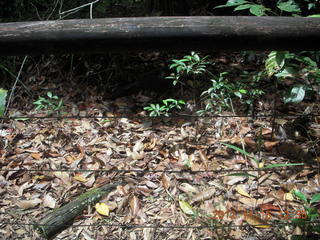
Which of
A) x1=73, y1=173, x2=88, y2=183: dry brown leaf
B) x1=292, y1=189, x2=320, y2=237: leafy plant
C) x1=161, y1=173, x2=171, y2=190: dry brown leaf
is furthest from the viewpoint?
x1=73, y1=173, x2=88, y2=183: dry brown leaf

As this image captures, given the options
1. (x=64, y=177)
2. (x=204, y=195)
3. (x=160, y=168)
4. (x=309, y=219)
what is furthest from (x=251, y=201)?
(x=64, y=177)

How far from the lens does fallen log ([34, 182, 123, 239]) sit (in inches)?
64.6

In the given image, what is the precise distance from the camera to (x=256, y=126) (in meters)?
2.36

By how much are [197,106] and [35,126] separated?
1467 mm

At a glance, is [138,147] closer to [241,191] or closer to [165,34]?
[241,191]

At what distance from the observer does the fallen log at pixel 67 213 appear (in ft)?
5.39

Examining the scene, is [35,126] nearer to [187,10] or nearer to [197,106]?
[197,106]

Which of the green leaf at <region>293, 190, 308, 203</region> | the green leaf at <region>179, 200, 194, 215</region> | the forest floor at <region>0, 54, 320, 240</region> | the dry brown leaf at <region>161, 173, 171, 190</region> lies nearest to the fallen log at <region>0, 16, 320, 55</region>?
the forest floor at <region>0, 54, 320, 240</region>

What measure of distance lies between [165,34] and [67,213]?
1328mm

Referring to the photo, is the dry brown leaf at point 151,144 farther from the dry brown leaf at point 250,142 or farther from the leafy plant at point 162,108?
the dry brown leaf at point 250,142

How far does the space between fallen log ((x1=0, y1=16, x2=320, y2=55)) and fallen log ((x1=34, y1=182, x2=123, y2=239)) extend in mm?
1100

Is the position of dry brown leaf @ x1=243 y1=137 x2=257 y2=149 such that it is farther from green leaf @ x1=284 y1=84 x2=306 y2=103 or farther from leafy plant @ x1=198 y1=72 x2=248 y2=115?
green leaf @ x1=284 y1=84 x2=306 y2=103

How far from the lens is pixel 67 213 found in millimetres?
1745

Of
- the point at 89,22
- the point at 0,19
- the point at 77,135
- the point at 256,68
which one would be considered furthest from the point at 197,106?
the point at 0,19
